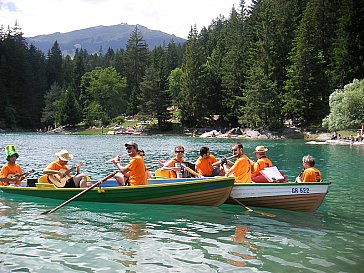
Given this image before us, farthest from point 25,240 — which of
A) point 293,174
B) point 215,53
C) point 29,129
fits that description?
point 29,129

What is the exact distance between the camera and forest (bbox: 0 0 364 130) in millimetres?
60344

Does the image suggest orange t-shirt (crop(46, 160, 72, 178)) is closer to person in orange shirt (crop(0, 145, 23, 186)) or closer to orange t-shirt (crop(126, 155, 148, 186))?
person in orange shirt (crop(0, 145, 23, 186))

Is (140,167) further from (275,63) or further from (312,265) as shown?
(275,63)

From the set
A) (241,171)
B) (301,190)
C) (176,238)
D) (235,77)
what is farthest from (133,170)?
(235,77)

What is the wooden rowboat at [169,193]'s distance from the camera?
1148 cm

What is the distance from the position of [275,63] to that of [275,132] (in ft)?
43.1

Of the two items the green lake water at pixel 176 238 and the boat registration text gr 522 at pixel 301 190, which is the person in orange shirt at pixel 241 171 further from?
the boat registration text gr 522 at pixel 301 190

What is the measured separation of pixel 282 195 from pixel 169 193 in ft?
10.3

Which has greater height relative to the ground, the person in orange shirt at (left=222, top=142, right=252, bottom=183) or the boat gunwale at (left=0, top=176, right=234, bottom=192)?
the person in orange shirt at (left=222, top=142, right=252, bottom=183)

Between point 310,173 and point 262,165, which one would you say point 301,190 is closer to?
point 310,173

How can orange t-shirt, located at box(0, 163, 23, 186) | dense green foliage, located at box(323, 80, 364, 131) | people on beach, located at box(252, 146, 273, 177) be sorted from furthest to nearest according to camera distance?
dense green foliage, located at box(323, 80, 364, 131), orange t-shirt, located at box(0, 163, 23, 186), people on beach, located at box(252, 146, 273, 177)

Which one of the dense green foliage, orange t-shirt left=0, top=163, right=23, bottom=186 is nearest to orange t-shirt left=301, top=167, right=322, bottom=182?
orange t-shirt left=0, top=163, right=23, bottom=186

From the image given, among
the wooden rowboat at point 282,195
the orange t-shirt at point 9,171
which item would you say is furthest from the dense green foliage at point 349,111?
the orange t-shirt at point 9,171

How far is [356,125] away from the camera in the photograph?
1935 inches
